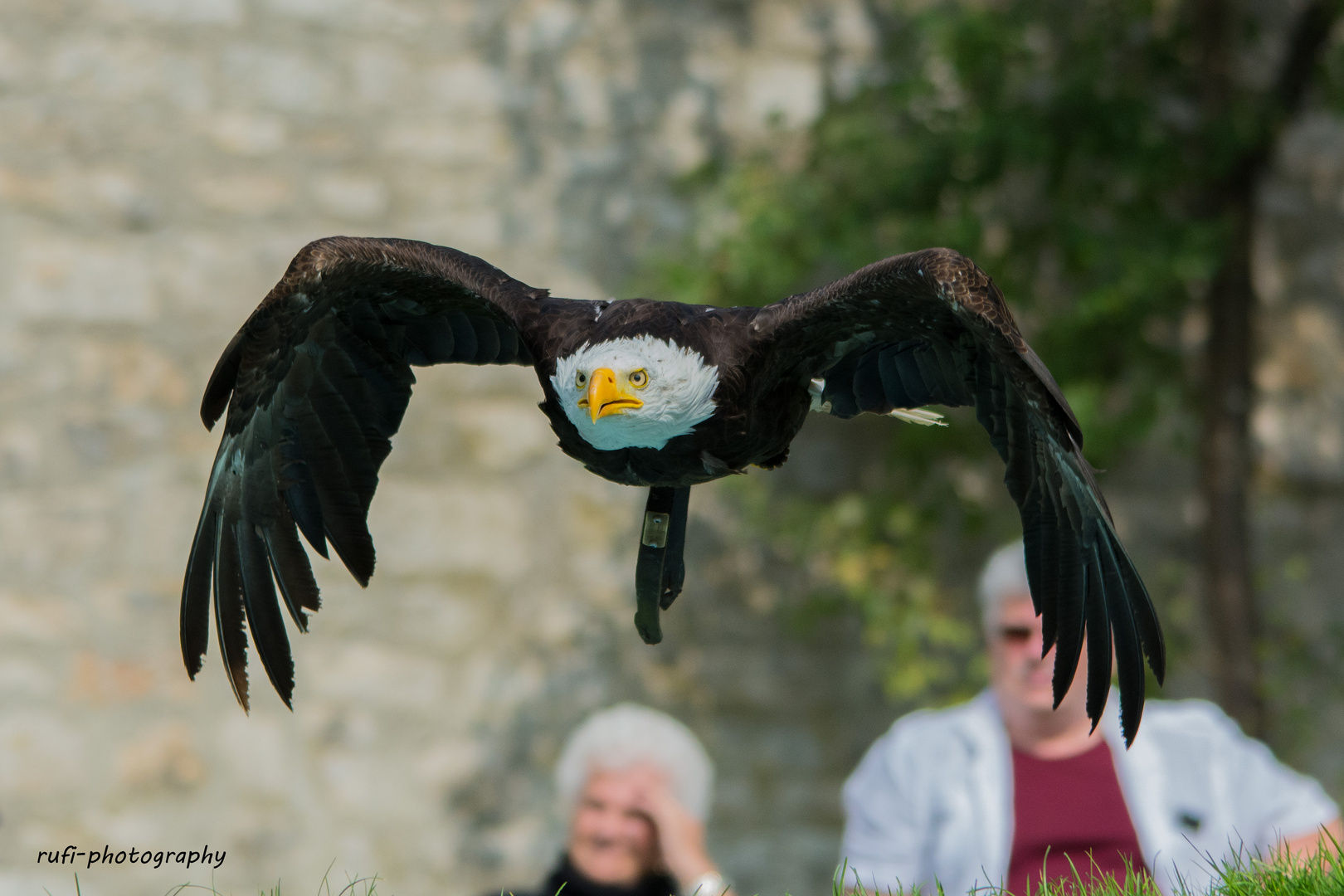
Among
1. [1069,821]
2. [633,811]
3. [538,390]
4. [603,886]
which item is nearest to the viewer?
[1069,821]

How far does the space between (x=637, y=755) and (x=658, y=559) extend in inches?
49.0

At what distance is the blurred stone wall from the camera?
4.00 meters

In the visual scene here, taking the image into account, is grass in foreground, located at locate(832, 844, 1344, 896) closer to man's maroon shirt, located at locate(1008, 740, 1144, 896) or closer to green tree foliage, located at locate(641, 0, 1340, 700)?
man's maroon shirt, located at locate(1008, 740, 1144, 896)

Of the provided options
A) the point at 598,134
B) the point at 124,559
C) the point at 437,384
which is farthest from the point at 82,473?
the point at 598,134

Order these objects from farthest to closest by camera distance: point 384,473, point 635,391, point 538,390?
point 538,390, point 384,473, point 635,391

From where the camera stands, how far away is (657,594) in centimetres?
176

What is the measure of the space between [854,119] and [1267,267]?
1.97 m

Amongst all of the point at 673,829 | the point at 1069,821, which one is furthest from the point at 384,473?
the point at 1069,821

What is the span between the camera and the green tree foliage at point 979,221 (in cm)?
426

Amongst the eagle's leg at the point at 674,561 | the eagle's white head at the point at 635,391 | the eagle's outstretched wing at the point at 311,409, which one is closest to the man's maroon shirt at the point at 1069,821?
the eagle's leg at the point at 674,561

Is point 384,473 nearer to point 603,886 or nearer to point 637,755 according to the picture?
point 637,755

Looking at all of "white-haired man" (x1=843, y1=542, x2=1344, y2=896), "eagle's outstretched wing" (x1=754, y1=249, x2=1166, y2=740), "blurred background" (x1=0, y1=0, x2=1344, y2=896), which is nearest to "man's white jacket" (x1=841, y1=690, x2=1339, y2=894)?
"white-haired man" (x1=843, y1=542, x2=1344, y2=896)

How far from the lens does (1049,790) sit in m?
2.56

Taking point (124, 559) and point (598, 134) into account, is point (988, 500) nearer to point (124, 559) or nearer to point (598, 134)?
point (598, 134)
